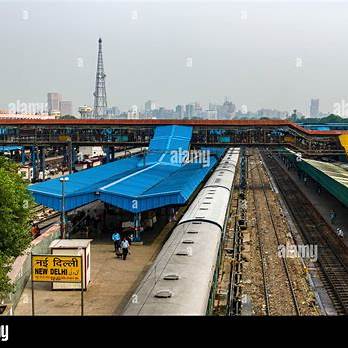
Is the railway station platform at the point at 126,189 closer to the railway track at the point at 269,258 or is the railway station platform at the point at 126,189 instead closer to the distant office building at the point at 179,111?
the railway track at the point at 269,258

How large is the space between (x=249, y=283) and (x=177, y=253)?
5170mm

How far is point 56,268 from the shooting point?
13258mm

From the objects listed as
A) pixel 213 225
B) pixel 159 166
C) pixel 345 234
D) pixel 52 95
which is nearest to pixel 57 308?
pixel 213 225

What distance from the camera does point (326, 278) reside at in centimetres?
1761

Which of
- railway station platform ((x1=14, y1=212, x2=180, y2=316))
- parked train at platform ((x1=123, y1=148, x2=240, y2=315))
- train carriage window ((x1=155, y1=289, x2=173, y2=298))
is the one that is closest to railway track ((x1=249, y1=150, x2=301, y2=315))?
parked train at platform ((x1=123, y1=148, x2=240, y2=315))

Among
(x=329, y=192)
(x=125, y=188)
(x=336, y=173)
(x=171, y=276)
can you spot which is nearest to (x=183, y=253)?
(x=171, y=276)

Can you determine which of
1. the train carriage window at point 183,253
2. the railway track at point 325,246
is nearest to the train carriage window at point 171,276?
the train carriage window at point 183,253

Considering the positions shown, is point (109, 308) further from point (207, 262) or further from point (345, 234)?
point (345, 234)

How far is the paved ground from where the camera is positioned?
13641 millimetres

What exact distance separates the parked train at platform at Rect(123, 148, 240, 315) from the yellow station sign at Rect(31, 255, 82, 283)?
2.23 meters

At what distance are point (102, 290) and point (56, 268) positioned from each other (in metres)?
2.48

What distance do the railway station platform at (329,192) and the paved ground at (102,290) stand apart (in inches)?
394

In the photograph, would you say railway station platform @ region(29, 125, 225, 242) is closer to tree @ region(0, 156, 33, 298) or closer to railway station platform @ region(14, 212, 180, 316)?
railway station platform @ region(14, 212, 180, 316)

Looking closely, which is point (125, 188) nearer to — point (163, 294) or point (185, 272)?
point (185, 272)
